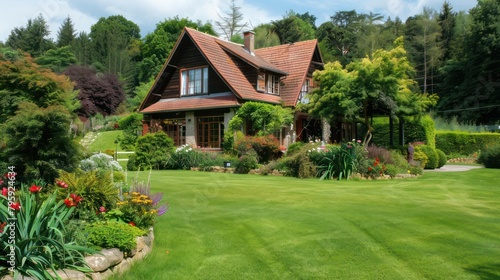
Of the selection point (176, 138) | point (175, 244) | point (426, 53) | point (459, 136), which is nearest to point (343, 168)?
point (175, 244)

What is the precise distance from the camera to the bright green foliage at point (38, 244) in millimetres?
4484

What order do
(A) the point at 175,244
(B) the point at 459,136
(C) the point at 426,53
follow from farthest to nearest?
(C) the point at 426,53 → (B) the point at 459,136 → (A) the point at 175,244

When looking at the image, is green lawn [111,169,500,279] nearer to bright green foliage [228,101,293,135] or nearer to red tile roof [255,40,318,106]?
bright green foliage [228,101,293,135]

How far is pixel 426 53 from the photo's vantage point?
55031mm

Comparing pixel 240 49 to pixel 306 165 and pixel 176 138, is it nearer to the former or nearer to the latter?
pixel 176 138

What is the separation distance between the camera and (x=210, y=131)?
2716cm

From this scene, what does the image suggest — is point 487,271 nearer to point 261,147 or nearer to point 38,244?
point 38,244

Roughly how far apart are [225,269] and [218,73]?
2145 cm

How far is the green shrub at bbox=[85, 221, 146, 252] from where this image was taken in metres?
5.60

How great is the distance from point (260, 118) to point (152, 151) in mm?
6173

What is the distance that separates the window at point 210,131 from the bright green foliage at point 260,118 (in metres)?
2.08

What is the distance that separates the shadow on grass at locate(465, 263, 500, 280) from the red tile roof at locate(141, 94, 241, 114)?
2010 cm

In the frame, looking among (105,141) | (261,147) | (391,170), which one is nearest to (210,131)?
(261,147)

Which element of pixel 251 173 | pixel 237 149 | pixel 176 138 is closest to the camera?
pixel 251 173
